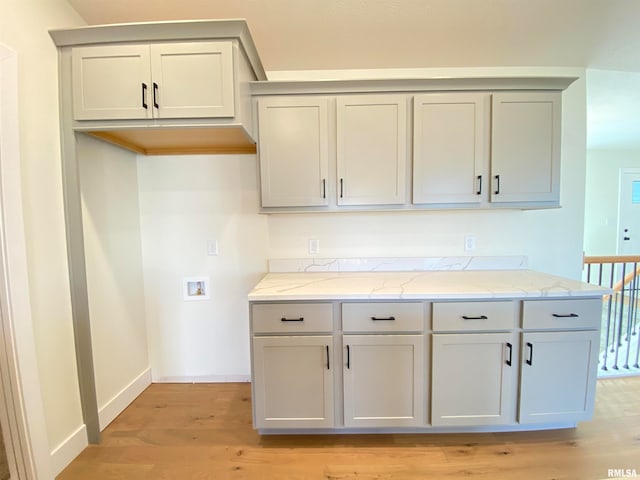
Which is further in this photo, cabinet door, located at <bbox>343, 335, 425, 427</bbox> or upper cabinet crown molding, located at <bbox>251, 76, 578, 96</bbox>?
upper cabinet crown molding, located at <bbox>251, 76, 578, 96</bbox>

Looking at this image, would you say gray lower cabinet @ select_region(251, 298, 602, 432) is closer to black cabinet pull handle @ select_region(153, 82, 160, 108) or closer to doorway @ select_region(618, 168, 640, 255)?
black cabinet pull handle @ select_region(153, 82, 160, 108)

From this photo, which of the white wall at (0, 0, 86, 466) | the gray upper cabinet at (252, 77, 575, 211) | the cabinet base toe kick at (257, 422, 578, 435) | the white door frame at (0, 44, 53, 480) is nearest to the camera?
the white door frame at (0, 44, 53, 480)

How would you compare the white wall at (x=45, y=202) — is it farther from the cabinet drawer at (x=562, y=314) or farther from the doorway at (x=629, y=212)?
the doorway at (x=629, y=212)

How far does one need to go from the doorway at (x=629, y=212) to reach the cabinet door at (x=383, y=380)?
578 centimetres

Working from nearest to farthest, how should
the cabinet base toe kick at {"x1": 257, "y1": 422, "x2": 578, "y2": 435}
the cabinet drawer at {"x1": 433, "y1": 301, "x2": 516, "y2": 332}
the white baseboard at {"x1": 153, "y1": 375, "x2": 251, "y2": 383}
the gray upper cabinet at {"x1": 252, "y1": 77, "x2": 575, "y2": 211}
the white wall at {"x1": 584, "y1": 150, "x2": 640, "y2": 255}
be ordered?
the cabinet drawer at {"x1": 433, "y1": 301, "x2": 516, "y2": 332}, the cabinet base toe kick at {"x1": 257, "y1": 422, "x2": 578, "y2": 435}, the gray upper cabinet at {"x1": 252, "y1": 77, "x2": 575, "y2": 211}, the white baseboard at {"x1": 153, "y1": 375, "x2": 251, "y2": 383}, the white wall at {"x1": 584, "y1": 150, "x2": 640, "y2": 255}

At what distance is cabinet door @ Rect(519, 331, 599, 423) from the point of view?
5.26 ft

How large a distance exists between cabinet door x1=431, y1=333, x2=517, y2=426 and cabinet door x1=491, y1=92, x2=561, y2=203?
972mm

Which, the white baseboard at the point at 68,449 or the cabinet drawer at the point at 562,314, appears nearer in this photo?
the white baseboard at the point at 68,449

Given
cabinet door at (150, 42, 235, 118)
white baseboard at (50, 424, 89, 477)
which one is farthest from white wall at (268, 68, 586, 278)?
white baseboard at (50, 424, 89, 477)

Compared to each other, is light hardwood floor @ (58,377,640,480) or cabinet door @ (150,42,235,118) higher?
cabinet door @ (150,42,235,118)

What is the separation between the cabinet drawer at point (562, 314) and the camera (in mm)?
1590

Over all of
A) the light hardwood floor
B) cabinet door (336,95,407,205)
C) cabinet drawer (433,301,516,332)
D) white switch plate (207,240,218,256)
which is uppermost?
cabinet door (336,95,407,205)

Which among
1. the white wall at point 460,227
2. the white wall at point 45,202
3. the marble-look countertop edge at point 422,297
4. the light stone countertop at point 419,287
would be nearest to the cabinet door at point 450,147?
the white wall at point 460,227

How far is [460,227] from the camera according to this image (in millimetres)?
2188
